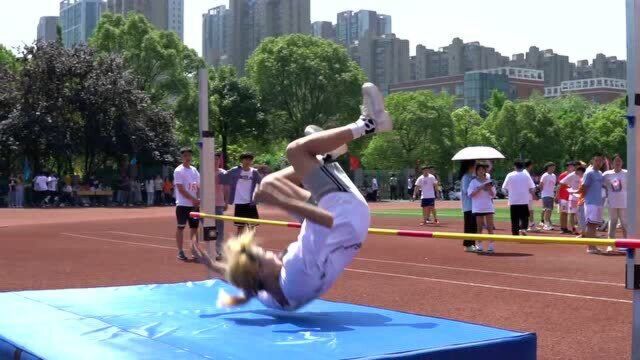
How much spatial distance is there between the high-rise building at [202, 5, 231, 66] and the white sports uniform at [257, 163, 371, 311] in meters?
106

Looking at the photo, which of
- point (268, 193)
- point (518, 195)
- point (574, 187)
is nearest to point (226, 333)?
point (268, 193)

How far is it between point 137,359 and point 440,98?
184 feet

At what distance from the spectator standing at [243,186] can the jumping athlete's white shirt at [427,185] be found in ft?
29.5

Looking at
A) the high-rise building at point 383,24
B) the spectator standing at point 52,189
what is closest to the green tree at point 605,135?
the spectator standing at point 52,189

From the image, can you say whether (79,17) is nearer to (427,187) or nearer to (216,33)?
(216,33)

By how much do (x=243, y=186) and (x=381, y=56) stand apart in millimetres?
120687

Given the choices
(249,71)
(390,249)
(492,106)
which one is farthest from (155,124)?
(492,106)

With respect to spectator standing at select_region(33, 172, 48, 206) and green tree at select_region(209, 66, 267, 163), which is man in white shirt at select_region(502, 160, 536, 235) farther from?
green tree at select_region(209, 66, 267, 163)

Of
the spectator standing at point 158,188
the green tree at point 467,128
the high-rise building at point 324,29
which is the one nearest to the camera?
the spectator standing at point 158,188

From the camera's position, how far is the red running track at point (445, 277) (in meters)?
7.64

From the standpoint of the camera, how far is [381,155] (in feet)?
183

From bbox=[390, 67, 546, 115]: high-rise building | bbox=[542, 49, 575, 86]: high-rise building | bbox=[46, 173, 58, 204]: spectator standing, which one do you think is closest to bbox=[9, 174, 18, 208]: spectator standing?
bbox=[46, 173, 58, 204]: spectator standing

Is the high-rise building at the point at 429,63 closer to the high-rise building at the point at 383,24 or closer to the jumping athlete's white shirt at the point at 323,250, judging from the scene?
the high-rise building at the point at 383,24

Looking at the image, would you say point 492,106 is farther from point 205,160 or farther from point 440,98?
point 205,160
